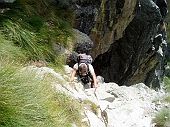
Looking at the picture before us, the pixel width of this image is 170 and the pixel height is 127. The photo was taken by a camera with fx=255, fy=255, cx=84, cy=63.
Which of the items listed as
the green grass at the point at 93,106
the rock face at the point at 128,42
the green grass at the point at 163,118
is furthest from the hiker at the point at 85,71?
the rock face at the point at 128,42

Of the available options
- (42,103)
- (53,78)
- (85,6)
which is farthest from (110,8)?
(42,103)

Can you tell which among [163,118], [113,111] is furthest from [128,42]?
[163,118]

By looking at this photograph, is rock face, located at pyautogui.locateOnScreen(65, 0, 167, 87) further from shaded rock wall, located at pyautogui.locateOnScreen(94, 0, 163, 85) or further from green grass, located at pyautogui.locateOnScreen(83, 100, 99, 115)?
green grass, located at pyautogui.locateOnScreen(83, 100, 99, 115)

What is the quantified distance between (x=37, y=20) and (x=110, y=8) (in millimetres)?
5713

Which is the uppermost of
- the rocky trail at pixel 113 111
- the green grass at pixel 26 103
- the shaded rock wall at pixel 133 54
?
the green grass at pixel 26 103

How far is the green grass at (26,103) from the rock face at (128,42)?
880 centimetres

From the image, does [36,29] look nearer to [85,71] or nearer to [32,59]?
[32,59]

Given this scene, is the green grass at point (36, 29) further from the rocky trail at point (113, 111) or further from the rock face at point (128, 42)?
the rock face at point (128, 42)

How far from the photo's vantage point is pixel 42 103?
340cm

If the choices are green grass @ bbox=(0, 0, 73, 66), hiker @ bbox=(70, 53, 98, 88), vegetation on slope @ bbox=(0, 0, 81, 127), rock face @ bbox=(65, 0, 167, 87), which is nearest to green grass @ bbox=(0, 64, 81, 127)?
vegetation on slope @ bbox=(0, 0, 81, 127)

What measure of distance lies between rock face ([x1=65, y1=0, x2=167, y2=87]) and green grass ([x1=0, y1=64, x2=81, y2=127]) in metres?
8.80

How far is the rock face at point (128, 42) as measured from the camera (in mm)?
13113

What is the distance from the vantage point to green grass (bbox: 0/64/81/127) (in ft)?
9.62

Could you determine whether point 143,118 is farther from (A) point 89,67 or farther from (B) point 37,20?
(B) point 37,20
